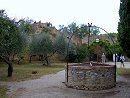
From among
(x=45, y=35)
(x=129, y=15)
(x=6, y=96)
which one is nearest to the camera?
(x=6, y=96)

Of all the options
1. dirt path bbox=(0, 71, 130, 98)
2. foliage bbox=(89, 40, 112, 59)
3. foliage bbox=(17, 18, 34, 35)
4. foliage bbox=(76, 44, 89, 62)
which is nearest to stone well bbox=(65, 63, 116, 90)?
dirt path bbox=(0, 71, 130, 98)

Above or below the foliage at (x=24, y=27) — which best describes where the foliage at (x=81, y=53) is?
below

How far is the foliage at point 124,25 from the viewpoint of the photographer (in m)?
25.4

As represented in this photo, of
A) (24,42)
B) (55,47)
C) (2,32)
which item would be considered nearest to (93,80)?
(2,32)

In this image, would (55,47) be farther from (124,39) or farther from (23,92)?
(23,92)

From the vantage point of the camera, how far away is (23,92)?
18719 mm

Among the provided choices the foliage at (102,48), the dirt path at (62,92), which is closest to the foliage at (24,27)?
the foliage at (102,48)

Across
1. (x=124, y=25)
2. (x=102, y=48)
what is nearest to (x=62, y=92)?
(x=124, y=25)

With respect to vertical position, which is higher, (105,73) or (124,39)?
(124,39)

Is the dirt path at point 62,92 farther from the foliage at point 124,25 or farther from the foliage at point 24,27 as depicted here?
the foliage at point 24,27

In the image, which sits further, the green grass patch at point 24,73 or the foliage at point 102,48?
the foliage at point 102,48

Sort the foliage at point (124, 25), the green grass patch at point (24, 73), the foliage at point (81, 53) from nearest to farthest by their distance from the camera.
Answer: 1. the foliage at point (124, 25)
2. the green grass patch at point (24, 73)
3. the foliage at point (81, 53)

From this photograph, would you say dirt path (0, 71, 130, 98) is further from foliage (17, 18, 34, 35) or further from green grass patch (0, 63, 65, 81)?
foliage (17, 18, 34, 35)

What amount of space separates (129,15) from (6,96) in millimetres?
12622
